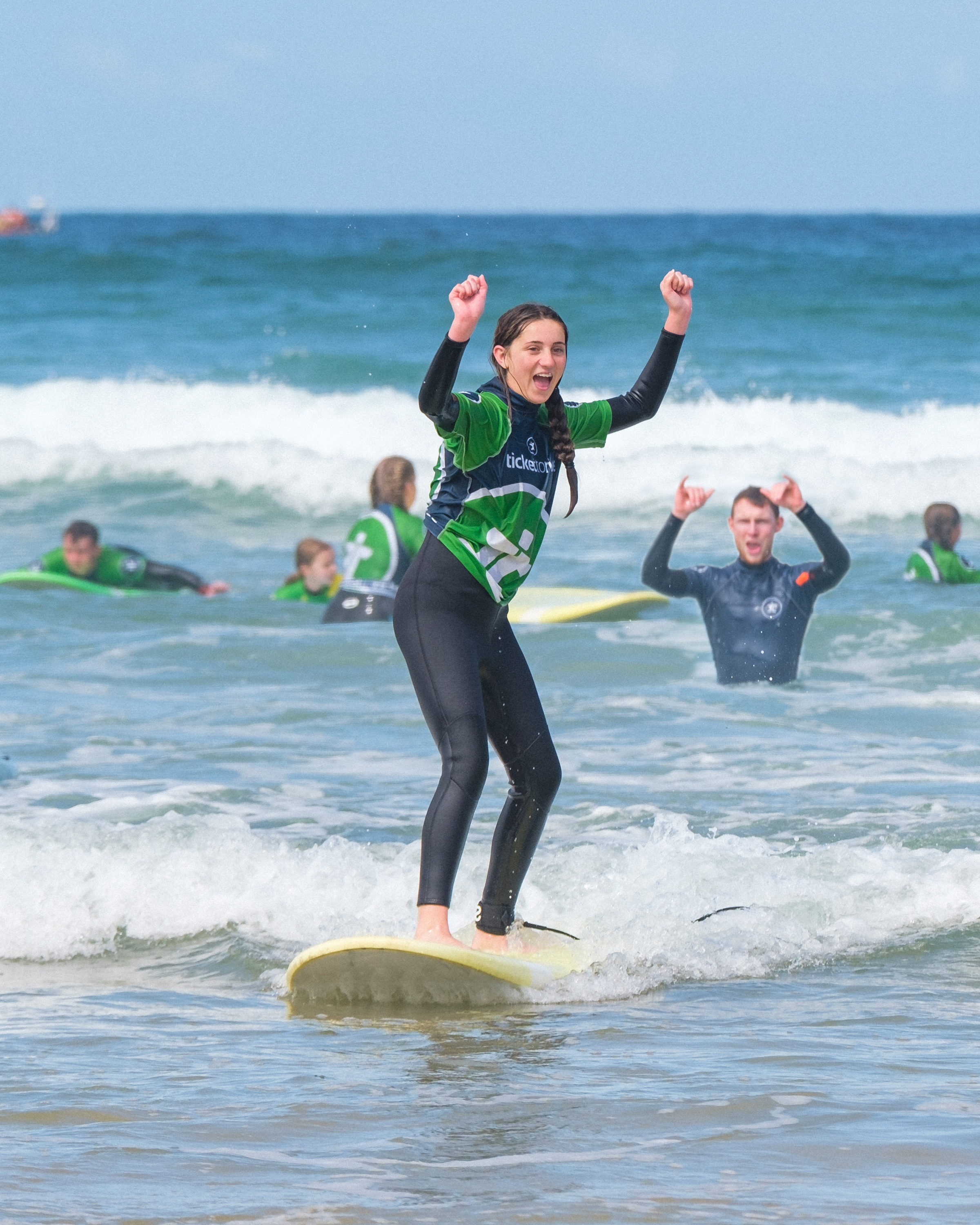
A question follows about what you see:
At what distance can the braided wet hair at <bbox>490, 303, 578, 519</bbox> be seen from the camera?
176 inches

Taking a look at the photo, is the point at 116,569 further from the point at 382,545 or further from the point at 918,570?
the point at 918,570

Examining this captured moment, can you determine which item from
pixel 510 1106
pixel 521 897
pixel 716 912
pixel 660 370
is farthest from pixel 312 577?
pixel 510 1106

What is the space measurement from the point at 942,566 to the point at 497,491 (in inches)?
327

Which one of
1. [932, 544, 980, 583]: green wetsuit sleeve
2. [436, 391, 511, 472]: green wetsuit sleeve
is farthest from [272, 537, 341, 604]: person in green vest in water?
[436, 391, 511, 472]: green wetsuit sleeve

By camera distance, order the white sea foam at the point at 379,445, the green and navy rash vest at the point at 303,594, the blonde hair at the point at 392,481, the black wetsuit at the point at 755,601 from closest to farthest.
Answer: the black wetsuit at the point at 755,601
the blonde hair at the point at 392,481
the green and navy rash vest at the point at 303,594
the white sea foam at the point at 379,445

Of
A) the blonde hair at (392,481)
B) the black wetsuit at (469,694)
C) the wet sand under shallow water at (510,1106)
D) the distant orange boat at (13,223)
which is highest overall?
the distant orange boat at (13,223)

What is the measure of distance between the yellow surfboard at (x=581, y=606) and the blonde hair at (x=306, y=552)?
1565 millimetres

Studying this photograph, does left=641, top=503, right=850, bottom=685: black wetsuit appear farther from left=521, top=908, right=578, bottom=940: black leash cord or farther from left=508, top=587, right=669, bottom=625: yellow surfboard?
left=521, top=908, right=578, bottom=940: black leash cord

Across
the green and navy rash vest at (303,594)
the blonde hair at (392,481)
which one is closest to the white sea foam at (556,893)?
the blonde hair at (392,481)

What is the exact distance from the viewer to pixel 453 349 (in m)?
4.09

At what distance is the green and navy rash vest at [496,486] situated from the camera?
14.4 feet

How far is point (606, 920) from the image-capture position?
211 inches

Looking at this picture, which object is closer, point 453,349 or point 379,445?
point 453,349

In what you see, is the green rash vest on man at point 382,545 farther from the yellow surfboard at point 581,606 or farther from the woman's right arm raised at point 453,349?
the woman's right arm raised at point 453,349
